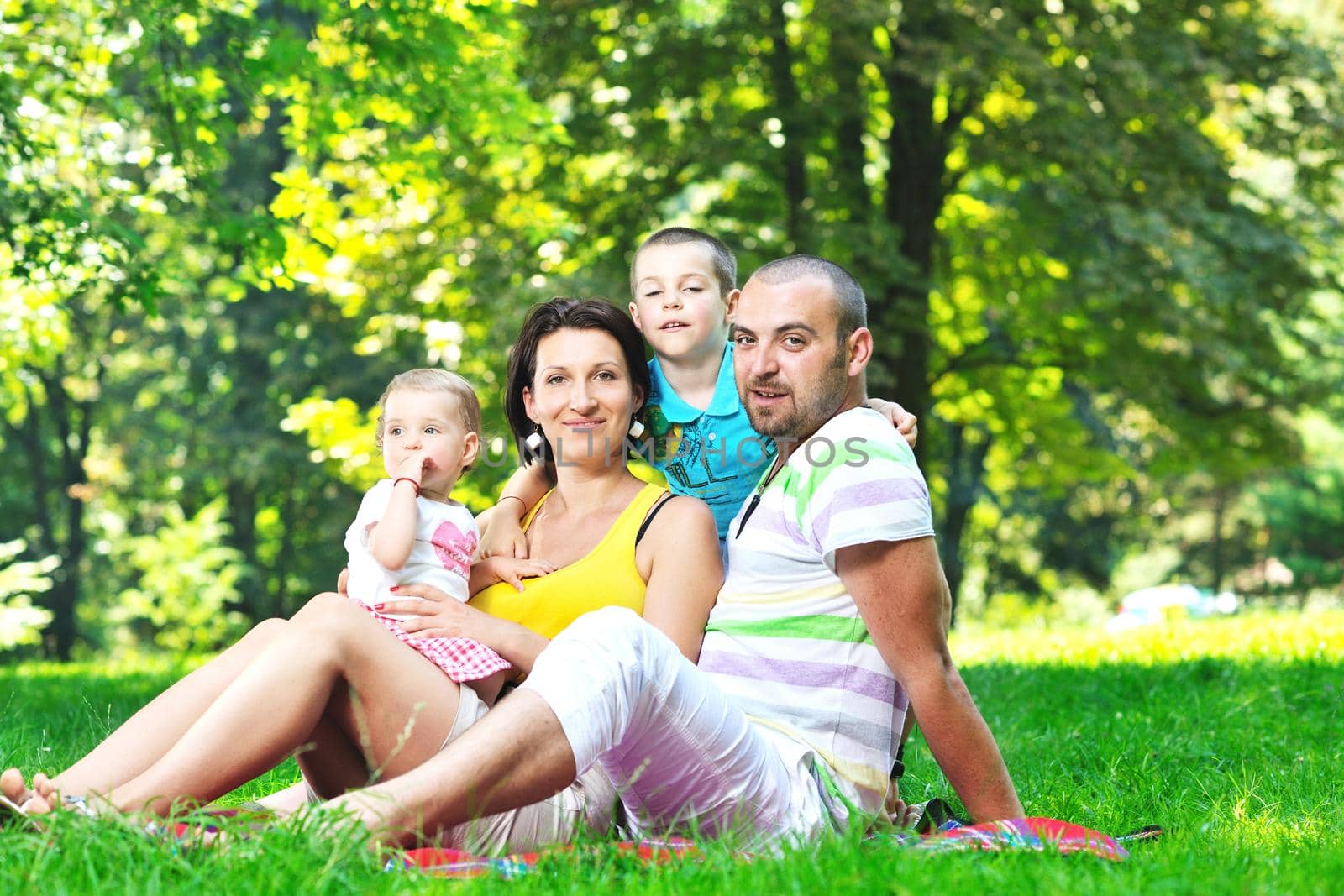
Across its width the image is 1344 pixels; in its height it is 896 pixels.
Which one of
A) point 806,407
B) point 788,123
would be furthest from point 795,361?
point 788,123

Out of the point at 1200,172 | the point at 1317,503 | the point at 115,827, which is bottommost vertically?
the point at 1317,503

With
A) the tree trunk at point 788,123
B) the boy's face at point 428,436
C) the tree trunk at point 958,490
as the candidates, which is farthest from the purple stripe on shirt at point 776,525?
the tree trunk at point 958,490

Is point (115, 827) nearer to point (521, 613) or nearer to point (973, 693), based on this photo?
point (521, 613)

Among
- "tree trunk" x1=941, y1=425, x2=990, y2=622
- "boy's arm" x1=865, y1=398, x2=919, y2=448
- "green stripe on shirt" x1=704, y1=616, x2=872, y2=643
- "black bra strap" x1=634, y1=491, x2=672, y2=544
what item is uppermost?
"boy's arm" x1=865, y1=398, x2=919, y2=448

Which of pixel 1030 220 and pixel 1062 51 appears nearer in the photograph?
pixel 1062 51

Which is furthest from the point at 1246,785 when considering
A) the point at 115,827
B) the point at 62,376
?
the point at 62,376

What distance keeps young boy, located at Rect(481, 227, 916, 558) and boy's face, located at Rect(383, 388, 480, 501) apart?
306mm

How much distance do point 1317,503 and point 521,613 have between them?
2483cm

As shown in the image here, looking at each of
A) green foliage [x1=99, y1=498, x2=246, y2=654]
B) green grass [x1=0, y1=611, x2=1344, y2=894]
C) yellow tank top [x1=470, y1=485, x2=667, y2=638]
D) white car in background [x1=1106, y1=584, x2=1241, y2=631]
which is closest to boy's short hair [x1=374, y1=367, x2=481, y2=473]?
yellow tank top [x1=470, y1=485, x2=667, y2=638]

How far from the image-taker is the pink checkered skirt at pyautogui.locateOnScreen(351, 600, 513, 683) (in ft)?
9.68

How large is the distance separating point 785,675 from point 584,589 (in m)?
0.69

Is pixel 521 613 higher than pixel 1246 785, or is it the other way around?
pixel 521 613

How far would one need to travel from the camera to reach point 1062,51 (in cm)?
1066

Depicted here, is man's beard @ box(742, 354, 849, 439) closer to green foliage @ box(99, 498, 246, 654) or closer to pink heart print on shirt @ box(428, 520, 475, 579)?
pink heart print on shirt @ box(428, 520, 475, 579)
